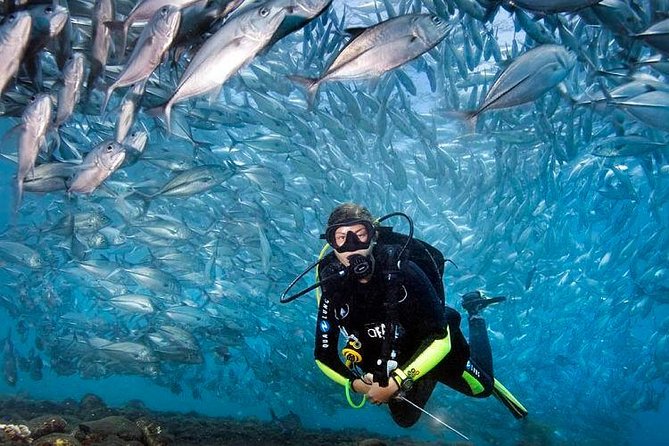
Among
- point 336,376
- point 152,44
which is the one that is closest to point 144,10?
point 152,44

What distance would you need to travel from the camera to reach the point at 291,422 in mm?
12602

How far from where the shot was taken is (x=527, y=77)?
3.56 meters

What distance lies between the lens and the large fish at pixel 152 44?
2836 mm

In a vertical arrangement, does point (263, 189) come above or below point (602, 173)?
above

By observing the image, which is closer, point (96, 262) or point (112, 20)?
point (112, 20)

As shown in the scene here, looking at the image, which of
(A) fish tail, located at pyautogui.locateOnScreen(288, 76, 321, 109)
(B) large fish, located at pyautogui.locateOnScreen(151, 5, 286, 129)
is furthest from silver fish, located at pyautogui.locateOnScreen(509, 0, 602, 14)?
(B) large fish, located at pyautogui.locateOnScreen(151, 5, 286, 129)

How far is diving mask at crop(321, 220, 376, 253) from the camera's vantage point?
166 inches

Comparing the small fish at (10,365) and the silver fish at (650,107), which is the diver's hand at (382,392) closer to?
the silver fish at (650,107)

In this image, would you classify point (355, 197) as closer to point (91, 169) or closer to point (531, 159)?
point (531, 159)

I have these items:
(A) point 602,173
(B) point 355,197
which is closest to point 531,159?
(A) point 602,173

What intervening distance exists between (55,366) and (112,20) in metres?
17.7

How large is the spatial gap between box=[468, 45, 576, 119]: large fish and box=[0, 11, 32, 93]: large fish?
3245mm

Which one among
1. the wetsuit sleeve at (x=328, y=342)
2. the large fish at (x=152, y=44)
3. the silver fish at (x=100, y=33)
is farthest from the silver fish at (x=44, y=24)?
the wetsuit sleeve at (x=328, y=342)

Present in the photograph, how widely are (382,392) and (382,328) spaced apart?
659 millimetres
